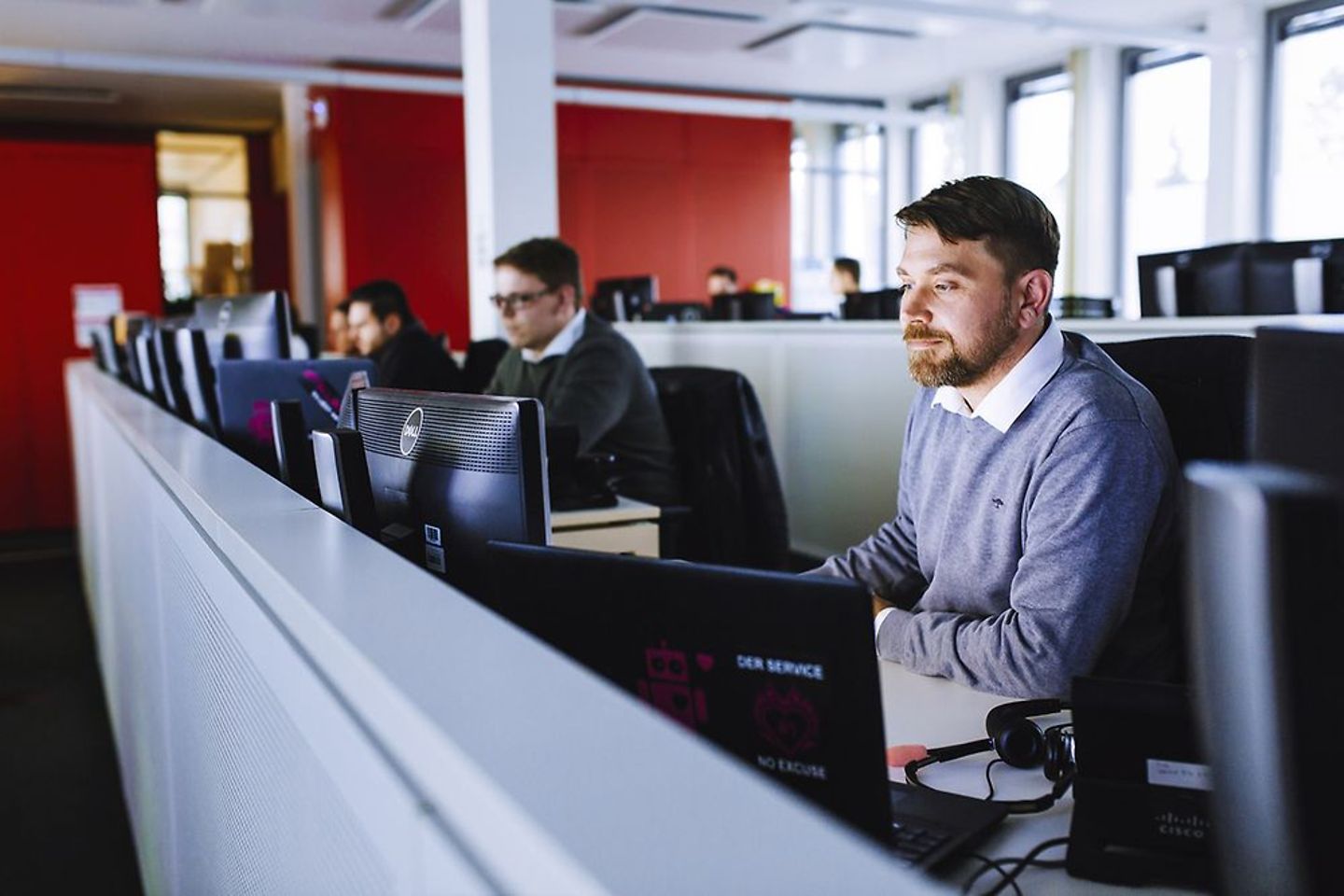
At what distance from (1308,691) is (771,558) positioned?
9.73 ft

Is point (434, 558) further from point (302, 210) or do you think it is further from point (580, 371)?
point (302, 210)

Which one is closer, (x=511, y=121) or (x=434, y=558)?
(x=434, y=558)

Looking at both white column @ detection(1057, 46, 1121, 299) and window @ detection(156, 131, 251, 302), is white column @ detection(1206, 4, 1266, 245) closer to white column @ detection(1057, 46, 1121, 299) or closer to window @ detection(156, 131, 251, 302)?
white column @ detection(1057, 46, 1121, 299)

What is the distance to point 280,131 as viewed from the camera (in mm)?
11625

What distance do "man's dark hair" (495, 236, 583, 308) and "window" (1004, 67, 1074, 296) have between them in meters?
7.07

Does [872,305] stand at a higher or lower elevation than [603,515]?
higher

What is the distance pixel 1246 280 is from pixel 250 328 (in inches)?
126

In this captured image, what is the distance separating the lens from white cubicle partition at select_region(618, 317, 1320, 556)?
442cm

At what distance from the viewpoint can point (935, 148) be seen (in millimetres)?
11648

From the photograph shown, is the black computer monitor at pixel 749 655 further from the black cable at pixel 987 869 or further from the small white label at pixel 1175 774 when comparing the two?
the small white label at pixel 1175 774

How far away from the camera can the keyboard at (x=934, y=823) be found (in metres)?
1.00

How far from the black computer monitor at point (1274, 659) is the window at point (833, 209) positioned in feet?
39.0

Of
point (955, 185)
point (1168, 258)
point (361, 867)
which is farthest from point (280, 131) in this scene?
point (361, 867)

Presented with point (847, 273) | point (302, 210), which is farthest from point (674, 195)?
point (302, 210)
